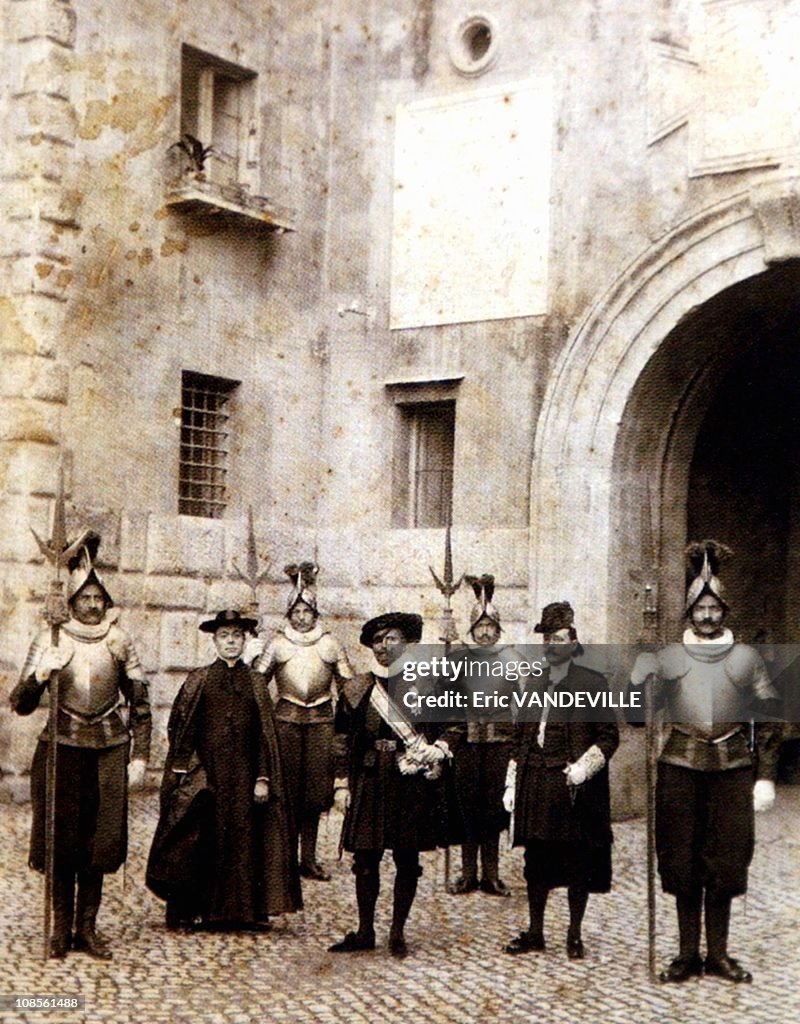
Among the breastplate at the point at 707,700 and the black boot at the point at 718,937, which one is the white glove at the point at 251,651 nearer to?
the breastplate at the point at 707,700

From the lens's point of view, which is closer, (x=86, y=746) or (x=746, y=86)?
(x=86, y=746)

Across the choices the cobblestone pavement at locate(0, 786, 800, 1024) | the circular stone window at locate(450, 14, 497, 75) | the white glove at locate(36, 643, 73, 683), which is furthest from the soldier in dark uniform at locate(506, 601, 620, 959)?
the circular stone window at locate(450, 14, 497, 75)

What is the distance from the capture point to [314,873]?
1016cm

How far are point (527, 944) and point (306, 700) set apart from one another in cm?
290

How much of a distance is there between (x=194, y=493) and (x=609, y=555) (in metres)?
3.58

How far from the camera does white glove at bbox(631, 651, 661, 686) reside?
7.75m

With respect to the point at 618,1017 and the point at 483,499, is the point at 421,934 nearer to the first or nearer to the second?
the point at 618,1017

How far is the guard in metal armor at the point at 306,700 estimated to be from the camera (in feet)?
34.0

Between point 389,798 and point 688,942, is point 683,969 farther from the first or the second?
point 389,798

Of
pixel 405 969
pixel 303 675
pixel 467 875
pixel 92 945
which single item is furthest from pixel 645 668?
pixel 303 675

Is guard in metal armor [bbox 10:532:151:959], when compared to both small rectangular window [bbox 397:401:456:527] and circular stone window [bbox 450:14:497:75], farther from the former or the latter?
circular stone window [bbox 450:14:497:75]

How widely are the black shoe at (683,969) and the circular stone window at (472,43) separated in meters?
8.45

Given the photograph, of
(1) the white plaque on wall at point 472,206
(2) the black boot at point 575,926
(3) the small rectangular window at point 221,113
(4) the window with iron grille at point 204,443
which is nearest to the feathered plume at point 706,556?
(2) the black boot at point 575,926

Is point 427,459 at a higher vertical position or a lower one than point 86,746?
higher
